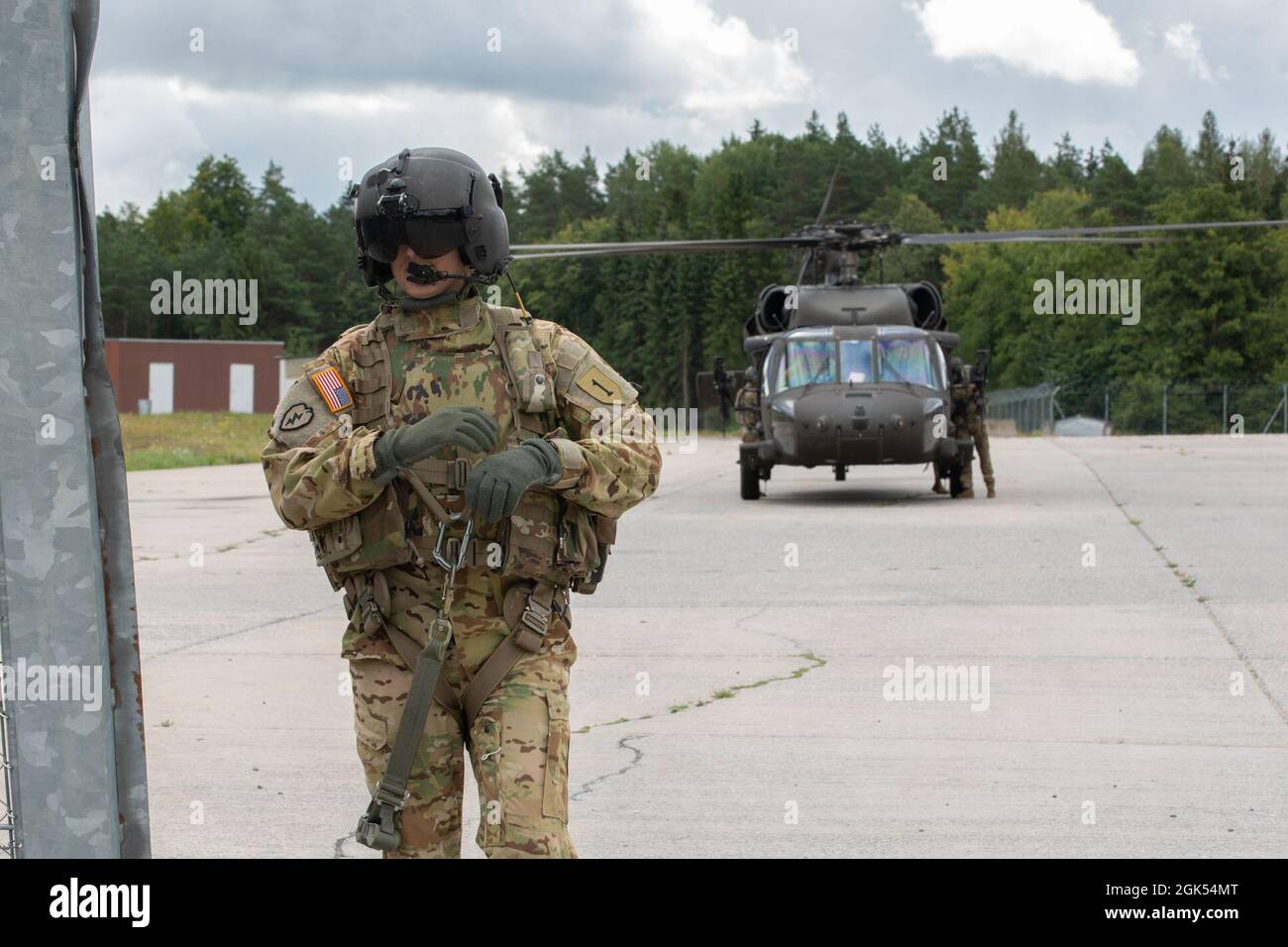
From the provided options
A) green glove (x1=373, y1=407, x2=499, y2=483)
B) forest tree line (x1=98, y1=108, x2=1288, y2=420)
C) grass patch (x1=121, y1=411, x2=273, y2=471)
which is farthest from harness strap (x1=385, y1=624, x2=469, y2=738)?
forest tree line (x1=98, y1=108, x2=1288, y2=420)

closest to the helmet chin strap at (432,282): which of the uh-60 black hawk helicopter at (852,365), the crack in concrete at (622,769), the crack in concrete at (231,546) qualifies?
the crack in concrete at (622,769)

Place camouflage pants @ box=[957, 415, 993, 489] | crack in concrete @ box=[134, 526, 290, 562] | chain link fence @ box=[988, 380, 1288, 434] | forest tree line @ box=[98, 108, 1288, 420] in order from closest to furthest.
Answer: crack in concrete @ box=[134, 526, 290, 562]
camouflage pants @ box=[957, 415, 993, 489]
chain link fence @ box=[988, 380, 1288, 434]
forest tree line @ box=[98, 108, 1288, 420]

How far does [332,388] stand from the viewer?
146 inches

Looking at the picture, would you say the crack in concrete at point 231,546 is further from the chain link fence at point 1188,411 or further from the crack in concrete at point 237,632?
the chain link fence at point 1188,411

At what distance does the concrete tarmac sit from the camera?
5695 millimetres

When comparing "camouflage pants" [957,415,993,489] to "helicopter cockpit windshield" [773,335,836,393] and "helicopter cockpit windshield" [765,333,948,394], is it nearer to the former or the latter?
"helicopter cockpit windshield" [765,333,948,394]

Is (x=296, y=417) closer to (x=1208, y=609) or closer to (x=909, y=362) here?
(x=1208, y=609)

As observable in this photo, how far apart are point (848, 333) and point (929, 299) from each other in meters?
1.82

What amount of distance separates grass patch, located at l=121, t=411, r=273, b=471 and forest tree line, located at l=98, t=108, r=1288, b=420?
57.2 feet

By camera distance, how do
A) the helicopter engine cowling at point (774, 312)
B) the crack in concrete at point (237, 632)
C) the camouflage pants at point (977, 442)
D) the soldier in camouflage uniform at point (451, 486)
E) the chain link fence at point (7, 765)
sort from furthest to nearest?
the helicopter engine cowling at point (774, 312), the camouflage pants at point (977, 442), the crack in concrete at point (237, 632), the soldier in camouflage uniform at point (451, 486), the chain link fence at point (7, 765)

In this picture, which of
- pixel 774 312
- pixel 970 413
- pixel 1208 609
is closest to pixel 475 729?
pixel 1208 609

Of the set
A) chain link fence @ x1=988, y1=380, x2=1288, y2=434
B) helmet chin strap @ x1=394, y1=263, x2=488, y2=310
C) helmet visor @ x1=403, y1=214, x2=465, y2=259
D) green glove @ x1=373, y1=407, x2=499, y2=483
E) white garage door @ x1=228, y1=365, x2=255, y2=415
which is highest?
helmet visor @ x1=403, y1=214, x2=465, y2=259

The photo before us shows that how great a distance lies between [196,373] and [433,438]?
83719 mm

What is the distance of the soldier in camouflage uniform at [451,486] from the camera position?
3.59m
